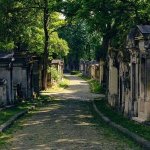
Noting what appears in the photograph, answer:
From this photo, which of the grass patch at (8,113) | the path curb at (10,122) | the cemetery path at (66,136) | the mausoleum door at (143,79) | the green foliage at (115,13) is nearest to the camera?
the cemetery path at (66,136)

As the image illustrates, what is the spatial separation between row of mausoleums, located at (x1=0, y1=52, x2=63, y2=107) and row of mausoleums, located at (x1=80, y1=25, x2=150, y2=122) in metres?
6.29

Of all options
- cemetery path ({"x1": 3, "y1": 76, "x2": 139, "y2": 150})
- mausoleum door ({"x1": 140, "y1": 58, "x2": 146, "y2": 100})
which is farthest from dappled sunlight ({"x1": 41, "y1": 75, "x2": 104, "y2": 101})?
mausoleum door ({"x1": 140, "y1": 58, "x2": 146, "y2": 100})

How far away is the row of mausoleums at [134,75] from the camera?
62.7ft

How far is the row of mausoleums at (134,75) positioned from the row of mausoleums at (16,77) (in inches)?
248

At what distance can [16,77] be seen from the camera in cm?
3347

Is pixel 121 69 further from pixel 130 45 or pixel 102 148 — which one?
pixel 102 148

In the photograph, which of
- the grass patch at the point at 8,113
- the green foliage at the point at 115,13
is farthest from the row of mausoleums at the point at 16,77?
the green foliage at the point at 115,13

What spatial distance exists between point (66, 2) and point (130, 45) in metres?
13.7

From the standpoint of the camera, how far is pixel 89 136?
16.0 metres

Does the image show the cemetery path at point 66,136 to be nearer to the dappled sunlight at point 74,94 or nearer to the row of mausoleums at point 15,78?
the row of mausoleums at point 15,78

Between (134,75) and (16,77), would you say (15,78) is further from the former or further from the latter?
(134,75)

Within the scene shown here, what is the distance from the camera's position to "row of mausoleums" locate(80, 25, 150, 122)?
19125mm

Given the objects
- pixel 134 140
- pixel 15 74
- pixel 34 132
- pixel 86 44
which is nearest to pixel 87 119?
pixel 34 132

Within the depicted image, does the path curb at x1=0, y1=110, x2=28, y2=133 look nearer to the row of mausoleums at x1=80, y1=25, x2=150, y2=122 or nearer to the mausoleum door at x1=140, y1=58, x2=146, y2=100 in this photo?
the row of mausoleums at x1=80, y1=25, x2=150, y2=122
